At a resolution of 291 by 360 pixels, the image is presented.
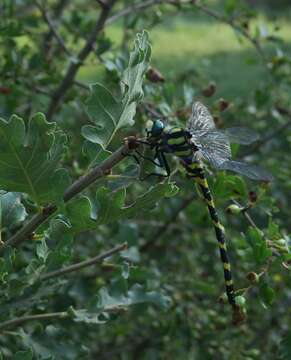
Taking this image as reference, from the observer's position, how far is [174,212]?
2434 mm

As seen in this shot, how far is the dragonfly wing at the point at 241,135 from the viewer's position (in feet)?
5.41

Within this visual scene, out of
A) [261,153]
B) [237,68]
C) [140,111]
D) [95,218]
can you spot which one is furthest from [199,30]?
[95,218]

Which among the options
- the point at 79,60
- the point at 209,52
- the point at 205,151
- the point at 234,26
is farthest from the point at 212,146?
the point at 209,52

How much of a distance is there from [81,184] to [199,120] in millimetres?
561

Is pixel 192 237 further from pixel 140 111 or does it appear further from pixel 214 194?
pixel 214 194

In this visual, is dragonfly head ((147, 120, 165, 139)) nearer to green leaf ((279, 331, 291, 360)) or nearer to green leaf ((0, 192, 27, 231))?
green leaf ((0, 192, 27, 231))

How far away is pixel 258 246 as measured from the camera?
4.67 feet

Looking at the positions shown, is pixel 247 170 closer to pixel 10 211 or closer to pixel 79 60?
pixel 10 211

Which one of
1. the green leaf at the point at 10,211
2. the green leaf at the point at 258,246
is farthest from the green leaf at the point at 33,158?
the green leaf at the point at 258,246

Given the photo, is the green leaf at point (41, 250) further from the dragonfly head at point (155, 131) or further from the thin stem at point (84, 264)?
the dragonfly head at point (155, 131)

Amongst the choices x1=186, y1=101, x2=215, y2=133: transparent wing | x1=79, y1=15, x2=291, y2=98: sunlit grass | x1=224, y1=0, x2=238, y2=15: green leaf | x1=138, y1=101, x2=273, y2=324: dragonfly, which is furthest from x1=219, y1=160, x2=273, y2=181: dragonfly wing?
x1=79, y1=15, x2=291, y2=98: sunlit grass

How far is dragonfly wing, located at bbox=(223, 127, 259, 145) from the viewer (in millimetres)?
1650

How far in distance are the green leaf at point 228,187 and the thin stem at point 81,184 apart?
0.49m

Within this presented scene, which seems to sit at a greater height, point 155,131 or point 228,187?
point 155,131
